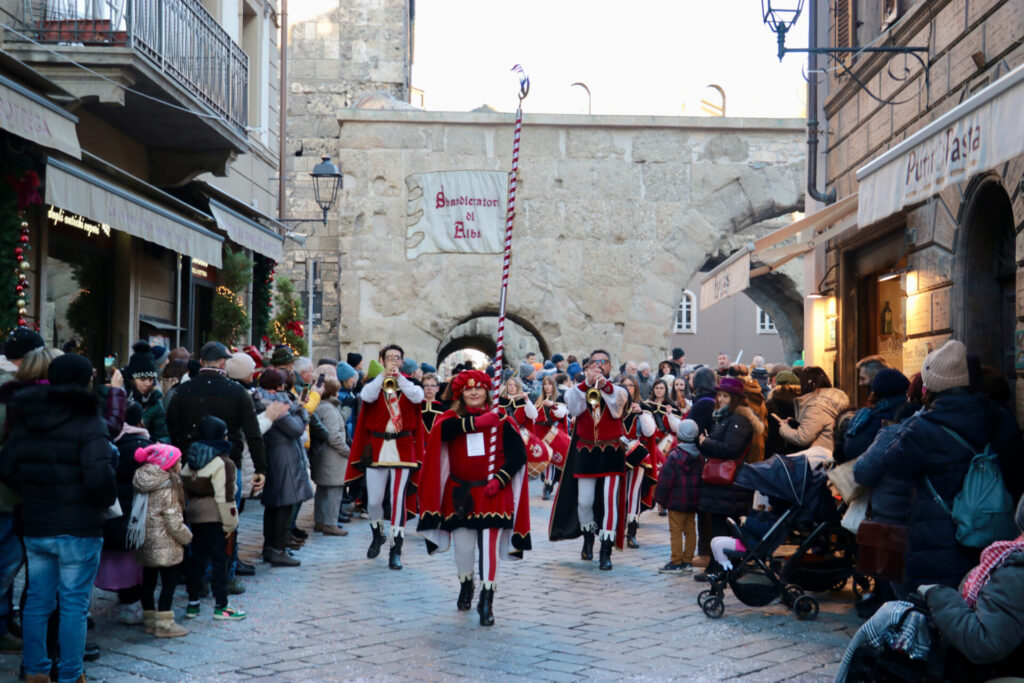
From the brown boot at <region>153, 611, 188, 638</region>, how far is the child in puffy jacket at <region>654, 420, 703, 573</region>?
4128 mm

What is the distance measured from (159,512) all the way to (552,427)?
24.7 feet

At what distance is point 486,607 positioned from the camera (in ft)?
23.6

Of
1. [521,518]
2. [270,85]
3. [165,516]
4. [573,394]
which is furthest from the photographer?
[270,85]

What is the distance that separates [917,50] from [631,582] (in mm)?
5382

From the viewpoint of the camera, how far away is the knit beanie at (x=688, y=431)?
9125mm

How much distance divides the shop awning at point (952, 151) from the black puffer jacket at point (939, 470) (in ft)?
4.38

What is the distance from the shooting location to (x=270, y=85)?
748 inches

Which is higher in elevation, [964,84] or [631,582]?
[964,84]

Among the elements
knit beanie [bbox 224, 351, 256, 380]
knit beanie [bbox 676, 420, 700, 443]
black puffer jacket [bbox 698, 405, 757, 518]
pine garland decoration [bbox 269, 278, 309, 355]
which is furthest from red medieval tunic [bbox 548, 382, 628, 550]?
pine garland decoration [bbox 269, 278, 309, 355]

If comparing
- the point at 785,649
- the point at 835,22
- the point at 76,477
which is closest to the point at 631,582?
the point at 785,649

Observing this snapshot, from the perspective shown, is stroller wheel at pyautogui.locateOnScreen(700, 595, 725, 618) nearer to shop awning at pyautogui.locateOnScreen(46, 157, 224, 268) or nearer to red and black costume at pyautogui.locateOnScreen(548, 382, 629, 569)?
red and black costume at pyautogui.locateOnScreen(548, 382, 629, 569)

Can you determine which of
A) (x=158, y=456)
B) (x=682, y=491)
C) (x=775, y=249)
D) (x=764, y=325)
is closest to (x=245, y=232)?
(x=775, y=249)

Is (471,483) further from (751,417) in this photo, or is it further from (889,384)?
(889,384)

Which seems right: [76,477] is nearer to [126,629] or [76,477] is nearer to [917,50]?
[126,629]
